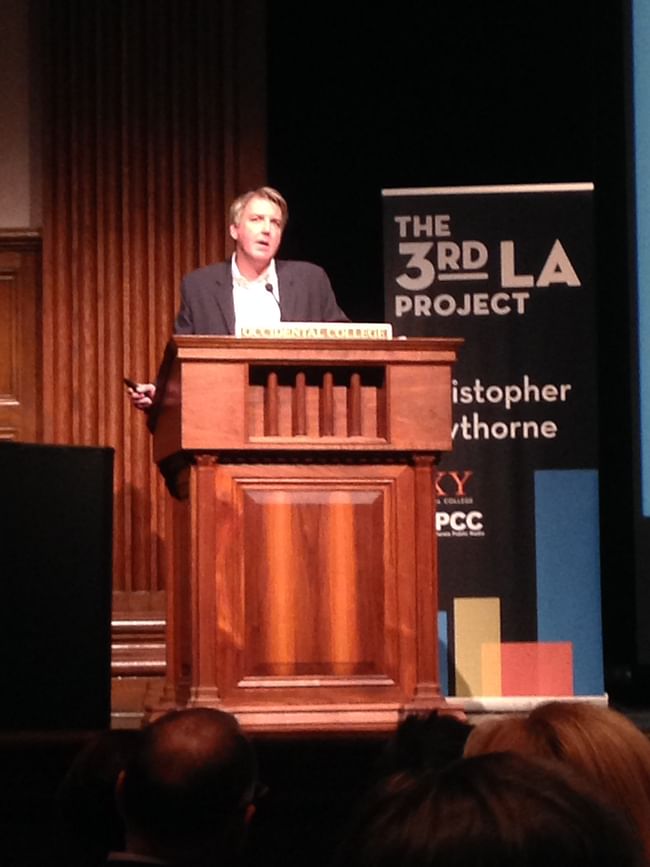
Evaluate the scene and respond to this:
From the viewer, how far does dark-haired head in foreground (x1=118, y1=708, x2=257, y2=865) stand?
159 centimetres

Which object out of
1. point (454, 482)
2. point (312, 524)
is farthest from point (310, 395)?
point (454, 482)

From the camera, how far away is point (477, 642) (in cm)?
491

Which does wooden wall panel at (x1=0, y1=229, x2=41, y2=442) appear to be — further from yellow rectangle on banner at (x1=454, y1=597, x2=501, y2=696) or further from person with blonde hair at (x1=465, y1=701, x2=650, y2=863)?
person with blonde hair at (x1=465, y1=701, x2=650, y2=863)

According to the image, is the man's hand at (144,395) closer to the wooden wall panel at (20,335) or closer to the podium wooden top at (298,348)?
the podium wooden top at (298,348)

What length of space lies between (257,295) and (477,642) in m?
1.53

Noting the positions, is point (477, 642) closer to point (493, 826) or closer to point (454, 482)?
point (454, 482)

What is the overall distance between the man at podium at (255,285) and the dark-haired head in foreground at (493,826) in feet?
10.7

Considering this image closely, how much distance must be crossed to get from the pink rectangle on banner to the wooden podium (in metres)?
1.76

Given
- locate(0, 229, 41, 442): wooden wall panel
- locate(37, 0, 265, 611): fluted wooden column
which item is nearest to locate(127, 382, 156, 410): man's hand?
locate(37, 0, 265, 611): fluted wooden column

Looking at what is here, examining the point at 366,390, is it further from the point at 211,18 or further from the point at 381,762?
the point at 211,18

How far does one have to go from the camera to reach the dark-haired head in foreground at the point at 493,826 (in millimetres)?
718

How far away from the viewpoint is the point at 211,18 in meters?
5.82

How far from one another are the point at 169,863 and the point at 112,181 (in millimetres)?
4535

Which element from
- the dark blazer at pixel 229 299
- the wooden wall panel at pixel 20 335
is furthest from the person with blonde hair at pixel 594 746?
the wooden wall panel at pixel 20 335
